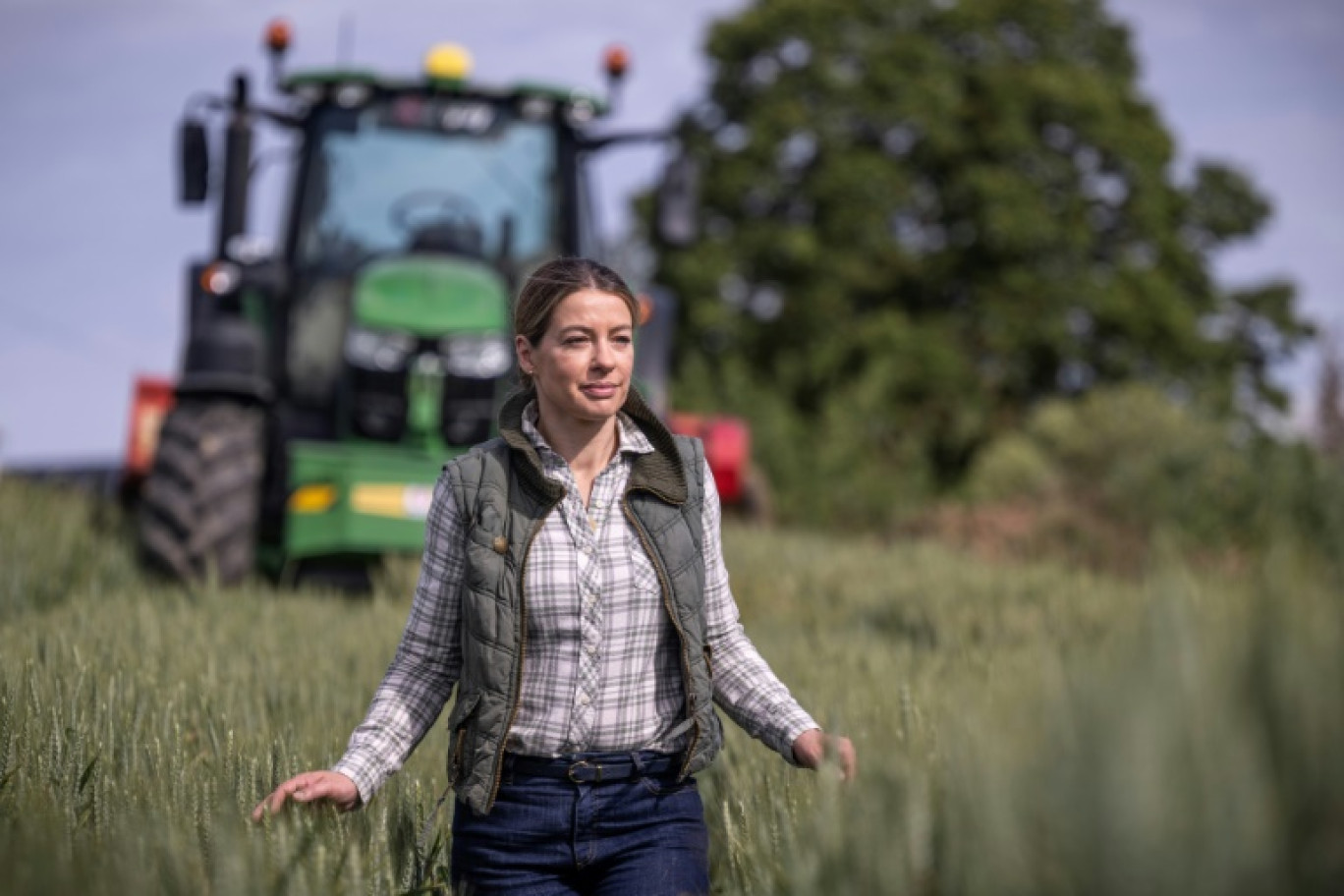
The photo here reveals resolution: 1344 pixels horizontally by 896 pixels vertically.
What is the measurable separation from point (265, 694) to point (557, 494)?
1.56 metres

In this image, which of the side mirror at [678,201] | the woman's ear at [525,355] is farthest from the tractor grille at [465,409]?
the woman's ear at [525,355]

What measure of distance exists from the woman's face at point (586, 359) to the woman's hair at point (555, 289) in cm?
1

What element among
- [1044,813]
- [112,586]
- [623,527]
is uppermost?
[623,527]

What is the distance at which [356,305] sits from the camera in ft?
24.3

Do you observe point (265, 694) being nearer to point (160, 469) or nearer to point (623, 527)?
point (623, 527)

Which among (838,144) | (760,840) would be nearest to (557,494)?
(760,840)

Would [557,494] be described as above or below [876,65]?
below

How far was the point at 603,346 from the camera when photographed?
263 cm

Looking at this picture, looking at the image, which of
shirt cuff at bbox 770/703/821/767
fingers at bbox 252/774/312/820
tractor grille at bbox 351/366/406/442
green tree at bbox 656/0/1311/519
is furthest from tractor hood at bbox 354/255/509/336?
green tree at bbox 656/0/1311/519

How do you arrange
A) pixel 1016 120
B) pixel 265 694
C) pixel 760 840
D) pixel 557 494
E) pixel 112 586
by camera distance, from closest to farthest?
pixel 760 840 < pixel 557 494 < pixel 265 694 < pixel 112 586 < pixel 1016 120

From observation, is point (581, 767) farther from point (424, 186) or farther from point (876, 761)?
point (424, 186)

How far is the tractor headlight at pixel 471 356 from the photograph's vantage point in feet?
23.9

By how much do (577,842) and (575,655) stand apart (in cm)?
29

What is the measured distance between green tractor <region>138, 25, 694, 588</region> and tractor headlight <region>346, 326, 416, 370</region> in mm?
11
